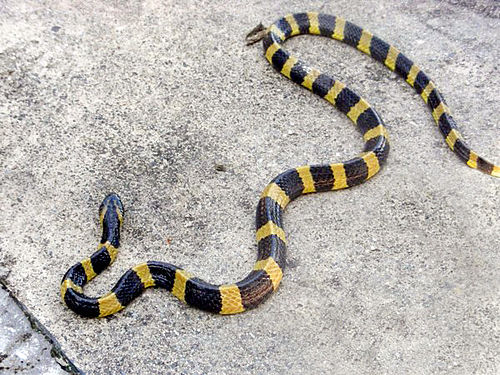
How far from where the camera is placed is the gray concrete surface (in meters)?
4.52

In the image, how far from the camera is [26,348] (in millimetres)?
4625

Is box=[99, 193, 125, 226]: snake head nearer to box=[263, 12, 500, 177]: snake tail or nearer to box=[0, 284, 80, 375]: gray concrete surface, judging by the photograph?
box=[0, 284, 80, 375]: gray concrete surface

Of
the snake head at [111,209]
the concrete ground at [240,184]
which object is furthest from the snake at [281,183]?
the concrete ground at [240,184]

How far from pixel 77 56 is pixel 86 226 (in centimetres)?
232

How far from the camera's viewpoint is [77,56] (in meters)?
7.17

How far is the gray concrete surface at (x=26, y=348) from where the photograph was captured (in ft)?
14.8

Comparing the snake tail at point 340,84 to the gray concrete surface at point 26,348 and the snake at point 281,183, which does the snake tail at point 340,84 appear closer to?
the snake at point 281,183

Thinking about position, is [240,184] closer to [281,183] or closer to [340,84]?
[281,183]

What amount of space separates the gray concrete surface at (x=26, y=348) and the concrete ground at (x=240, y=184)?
0.55ft

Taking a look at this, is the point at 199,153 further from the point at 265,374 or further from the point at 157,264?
the point at 265,374

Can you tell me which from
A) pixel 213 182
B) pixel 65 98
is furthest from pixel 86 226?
pixel 65 98

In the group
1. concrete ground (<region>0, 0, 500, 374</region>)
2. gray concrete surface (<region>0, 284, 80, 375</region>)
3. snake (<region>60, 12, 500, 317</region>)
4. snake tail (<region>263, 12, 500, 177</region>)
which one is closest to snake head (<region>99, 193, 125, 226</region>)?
snake (<region>60, 12, 500, 317</region>)

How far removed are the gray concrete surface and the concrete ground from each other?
0.17 m

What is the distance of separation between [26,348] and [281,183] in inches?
99.7
